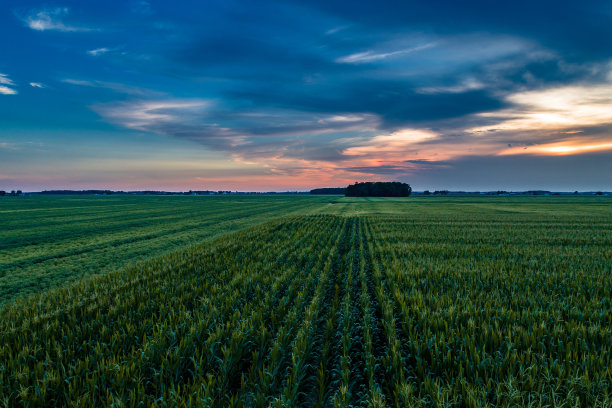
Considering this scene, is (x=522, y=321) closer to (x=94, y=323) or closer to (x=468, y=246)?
(x=94, y=323)

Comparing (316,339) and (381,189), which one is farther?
(381,189)

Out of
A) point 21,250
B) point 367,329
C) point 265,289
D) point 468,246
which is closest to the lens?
point 367,329

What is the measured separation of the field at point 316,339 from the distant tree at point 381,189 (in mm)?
183493

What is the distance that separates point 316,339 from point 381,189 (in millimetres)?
193504

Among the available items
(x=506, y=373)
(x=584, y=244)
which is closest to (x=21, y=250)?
(x=506, y=373)

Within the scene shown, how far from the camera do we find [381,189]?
191500 mm

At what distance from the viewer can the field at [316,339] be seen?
3.90m

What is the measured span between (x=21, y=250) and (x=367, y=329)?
22286mm

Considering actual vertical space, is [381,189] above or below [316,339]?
above

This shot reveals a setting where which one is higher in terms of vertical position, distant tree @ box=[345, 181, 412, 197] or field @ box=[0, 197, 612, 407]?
distant tree @ box=[345, 181, 412, 197]

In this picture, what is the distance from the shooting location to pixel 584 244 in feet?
55.1

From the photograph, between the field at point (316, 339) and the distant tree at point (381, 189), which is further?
the distant tree at point (381, 189)

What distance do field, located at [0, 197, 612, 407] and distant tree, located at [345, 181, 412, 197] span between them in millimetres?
183493

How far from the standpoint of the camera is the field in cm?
390
